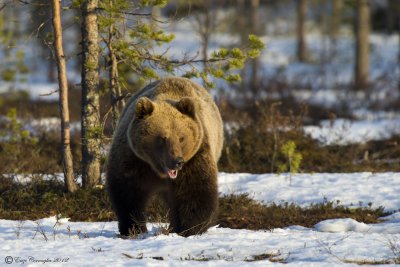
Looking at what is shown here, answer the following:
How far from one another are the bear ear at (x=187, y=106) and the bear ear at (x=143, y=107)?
0.28 m

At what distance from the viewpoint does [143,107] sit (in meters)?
6.92

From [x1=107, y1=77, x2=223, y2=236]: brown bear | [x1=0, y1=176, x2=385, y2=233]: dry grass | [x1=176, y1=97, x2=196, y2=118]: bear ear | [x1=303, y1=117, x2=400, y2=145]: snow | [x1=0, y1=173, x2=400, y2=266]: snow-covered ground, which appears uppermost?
[x1=176, y1=97, x2=196, y2=118]: bear ear

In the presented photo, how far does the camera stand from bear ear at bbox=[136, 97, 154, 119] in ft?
22.6

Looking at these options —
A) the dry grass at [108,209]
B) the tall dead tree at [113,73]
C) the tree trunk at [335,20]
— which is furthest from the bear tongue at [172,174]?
the tree trunk at [335,20]

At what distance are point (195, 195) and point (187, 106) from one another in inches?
35.6

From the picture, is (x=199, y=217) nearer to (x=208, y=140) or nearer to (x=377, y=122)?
(x=208, y=140)

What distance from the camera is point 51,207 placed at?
8898 millimetres

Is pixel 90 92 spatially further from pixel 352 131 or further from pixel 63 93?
pixel 352 131

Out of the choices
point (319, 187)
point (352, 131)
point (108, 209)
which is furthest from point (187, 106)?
point (352, 131)

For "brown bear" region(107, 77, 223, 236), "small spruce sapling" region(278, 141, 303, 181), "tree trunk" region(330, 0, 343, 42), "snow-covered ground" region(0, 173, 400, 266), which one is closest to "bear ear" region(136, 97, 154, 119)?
"brown bear" region(107, 77, 223, 236)

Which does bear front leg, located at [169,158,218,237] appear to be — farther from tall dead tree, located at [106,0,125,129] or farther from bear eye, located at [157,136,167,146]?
tall dead tree, located at [106,0,125,129]

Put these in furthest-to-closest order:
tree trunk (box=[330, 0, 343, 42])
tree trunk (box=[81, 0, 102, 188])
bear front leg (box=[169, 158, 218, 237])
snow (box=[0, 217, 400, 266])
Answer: tree trunk (box=[330, 0, 343, 42]) < tree trunk (box=[81, 0, 102, 188]) < bear front leg (box=[169, 158, 218, 237]) < snow (box=[0, 217, 400, 266])

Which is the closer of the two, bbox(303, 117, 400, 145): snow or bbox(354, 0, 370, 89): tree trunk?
bbox(303, 117, 400, 145): snow

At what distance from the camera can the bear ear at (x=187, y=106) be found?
697cm
